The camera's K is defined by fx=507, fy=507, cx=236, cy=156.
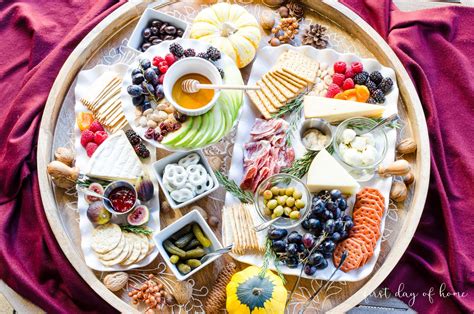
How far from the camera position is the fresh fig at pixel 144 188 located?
7.23 feet

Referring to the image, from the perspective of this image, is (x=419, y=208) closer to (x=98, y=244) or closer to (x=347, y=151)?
(x=347, y=151)

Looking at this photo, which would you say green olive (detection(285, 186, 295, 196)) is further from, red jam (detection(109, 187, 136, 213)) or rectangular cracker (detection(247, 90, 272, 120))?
red jam (detection(109, 187, 136, 213))

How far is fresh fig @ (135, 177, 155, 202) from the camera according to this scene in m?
2.21

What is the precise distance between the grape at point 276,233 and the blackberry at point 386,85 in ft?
2.79

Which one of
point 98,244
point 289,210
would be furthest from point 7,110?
point 289,210

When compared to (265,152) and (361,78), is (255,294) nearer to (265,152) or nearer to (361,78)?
(265,152)

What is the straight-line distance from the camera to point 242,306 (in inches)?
77.9

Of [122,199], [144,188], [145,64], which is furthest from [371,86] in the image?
[122,199]

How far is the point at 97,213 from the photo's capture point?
2.19 m

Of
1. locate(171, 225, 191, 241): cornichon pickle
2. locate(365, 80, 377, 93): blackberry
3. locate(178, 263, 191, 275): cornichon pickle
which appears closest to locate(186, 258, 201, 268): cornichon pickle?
locate(178, 263, 191, 275): cornichon pickle

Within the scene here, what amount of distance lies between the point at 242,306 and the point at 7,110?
1.65 m

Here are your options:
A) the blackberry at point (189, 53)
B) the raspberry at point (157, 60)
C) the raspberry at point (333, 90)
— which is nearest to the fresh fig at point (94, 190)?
the raspberry at point (157, 60)

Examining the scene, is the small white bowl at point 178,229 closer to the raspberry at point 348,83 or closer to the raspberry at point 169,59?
the raspberry at point 169,59

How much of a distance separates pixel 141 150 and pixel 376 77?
1165 millimetres
